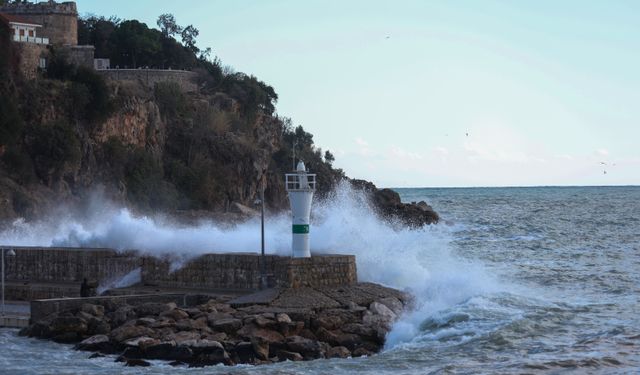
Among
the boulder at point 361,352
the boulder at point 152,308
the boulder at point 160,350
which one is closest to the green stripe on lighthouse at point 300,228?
the boulder at point 152,308

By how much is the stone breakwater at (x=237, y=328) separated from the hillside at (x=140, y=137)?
2085cm

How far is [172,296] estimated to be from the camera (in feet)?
62.5

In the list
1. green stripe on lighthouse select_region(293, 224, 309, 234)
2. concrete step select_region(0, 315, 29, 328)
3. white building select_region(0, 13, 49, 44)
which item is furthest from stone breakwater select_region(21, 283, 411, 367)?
white building select_region(0, 13, 49, 44)

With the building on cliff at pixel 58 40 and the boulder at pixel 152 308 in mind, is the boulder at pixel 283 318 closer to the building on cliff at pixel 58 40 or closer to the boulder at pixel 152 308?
the boulder at pixel 152 308

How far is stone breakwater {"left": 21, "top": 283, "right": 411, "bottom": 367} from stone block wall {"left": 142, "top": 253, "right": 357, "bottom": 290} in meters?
0.35

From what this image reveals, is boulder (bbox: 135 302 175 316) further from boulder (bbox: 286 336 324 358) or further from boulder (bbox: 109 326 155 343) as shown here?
boulder (bbox: 286 336 324 358)

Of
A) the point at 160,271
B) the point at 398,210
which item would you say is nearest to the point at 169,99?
the point at 398,210

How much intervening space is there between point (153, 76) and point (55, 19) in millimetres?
6084

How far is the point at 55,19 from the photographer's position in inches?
2173

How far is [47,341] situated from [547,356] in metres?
8.20

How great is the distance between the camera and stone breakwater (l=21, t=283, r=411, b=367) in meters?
15.4

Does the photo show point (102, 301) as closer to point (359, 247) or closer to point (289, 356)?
point (289, 356)

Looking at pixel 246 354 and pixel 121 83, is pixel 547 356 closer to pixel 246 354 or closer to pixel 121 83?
pixel 246 354

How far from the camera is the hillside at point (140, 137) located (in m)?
42.8
